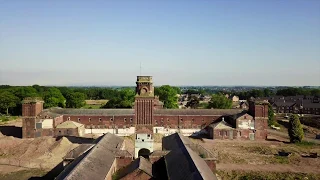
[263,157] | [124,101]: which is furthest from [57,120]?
[263,157]

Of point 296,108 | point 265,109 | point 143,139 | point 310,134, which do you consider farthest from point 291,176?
point 296,108

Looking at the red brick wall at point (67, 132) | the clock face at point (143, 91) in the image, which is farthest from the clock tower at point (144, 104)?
the red brick wall at point (67, 132)

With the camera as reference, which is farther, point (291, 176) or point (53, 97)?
point (53, 97)

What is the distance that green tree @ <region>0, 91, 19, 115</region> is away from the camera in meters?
81.1

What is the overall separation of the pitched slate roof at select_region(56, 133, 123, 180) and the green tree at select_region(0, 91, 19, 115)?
58.7m

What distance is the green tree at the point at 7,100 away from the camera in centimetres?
8106

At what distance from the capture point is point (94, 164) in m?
24.3

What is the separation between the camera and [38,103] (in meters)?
52.4

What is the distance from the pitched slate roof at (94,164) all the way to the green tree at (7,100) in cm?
5866

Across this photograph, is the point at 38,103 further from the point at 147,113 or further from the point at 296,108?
the point at 296,108

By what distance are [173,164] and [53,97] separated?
63.5 metres

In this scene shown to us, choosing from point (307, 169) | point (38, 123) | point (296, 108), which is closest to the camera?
point (307, 169)

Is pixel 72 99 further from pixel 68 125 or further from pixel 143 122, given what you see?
pixel 143 122

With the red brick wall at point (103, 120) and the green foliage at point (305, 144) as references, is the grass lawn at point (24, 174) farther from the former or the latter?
the green foliage at point (305, 144)
